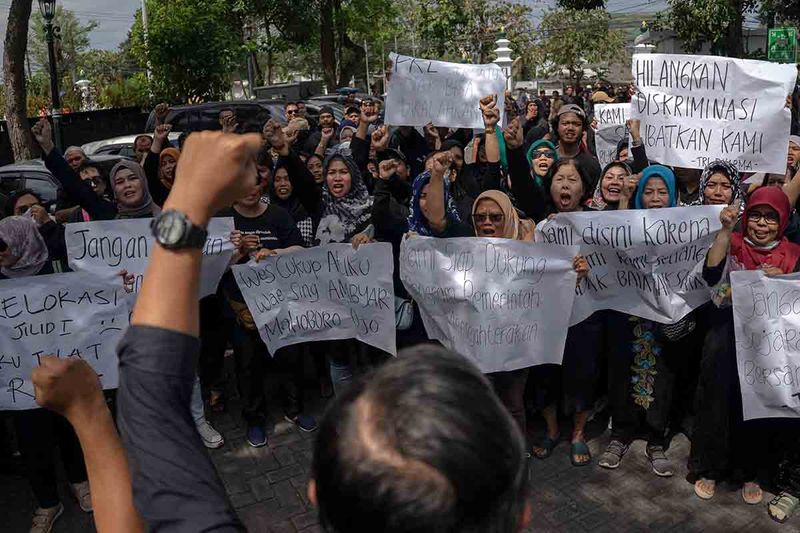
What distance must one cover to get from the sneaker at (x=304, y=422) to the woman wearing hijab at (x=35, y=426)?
148 centimetres

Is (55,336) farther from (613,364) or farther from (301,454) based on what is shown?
(613,364)

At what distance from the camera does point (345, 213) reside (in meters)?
5.10

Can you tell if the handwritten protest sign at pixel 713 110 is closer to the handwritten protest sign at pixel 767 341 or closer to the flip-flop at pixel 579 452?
the handwritten protest sign at pixel 767 341

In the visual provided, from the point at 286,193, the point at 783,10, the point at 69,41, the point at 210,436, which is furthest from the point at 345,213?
the point at 69,41

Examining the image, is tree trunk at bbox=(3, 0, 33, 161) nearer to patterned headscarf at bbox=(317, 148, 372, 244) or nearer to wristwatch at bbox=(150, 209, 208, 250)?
patterned headscarf at bbox=(317, 148, 372, 244)

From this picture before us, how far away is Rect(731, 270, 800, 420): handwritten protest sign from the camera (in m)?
3.77

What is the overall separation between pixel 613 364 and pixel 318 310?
193 centimetres

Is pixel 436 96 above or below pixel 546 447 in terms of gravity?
above

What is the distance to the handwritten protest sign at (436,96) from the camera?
249 inches

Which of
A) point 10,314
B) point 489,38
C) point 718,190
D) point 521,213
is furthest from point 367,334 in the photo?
point 489,38

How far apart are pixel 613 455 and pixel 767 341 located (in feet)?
3.91

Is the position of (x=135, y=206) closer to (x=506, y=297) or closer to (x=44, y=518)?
(x=44, y=518)

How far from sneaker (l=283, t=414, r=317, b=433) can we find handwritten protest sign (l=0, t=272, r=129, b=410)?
147cm

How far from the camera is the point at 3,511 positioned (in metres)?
4.23
